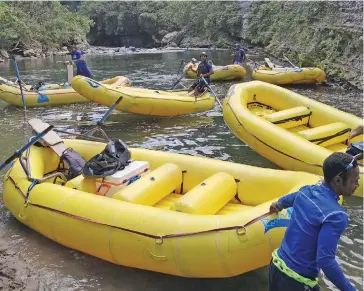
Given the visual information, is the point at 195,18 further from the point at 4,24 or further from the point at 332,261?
the point at 332,261

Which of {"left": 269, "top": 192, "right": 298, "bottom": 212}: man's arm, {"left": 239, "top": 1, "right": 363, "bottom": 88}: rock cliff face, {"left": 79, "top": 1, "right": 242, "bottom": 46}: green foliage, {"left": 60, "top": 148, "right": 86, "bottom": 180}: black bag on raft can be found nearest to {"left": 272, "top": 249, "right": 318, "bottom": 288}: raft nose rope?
{"left": 269, "top": 192, "right": 298, "bottom": 212}: man's arm

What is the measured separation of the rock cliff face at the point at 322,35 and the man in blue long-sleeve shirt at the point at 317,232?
32.6 feet

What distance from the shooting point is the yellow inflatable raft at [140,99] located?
8.16 meters

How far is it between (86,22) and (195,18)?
Result: 8.22 meters

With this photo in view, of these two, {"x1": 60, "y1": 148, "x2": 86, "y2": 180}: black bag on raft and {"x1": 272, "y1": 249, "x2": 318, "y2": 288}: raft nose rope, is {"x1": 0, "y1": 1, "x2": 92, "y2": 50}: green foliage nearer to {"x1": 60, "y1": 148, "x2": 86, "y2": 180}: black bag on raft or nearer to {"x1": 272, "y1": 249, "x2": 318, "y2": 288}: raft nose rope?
{"x1": 60, "y1": 148, "x2": 86, "y2": 180}: black bag on raft

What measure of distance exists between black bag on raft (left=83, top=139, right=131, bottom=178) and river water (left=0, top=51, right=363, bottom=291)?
30.5 inches

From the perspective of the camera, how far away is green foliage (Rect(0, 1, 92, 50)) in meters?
24.6

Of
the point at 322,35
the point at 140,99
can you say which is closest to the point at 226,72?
the point at 322,35

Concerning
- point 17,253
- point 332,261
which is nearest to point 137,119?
point 17,253

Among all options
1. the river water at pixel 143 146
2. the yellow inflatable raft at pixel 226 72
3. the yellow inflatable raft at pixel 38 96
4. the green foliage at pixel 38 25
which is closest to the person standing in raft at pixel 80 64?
the yellow inflatable raft at pixel 38 96

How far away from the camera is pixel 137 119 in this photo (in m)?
9.11

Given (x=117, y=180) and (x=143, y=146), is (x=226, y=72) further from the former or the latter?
(x=117, y=180)

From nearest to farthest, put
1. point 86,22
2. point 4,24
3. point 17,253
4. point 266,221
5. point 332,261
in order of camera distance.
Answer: point 332,261 → point 266,221 → point 17,253 → point 4,24 → point 86,22

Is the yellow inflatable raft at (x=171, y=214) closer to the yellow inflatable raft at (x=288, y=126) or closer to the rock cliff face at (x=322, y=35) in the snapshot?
the yellow inflatable raft at (x=288, y=126)
